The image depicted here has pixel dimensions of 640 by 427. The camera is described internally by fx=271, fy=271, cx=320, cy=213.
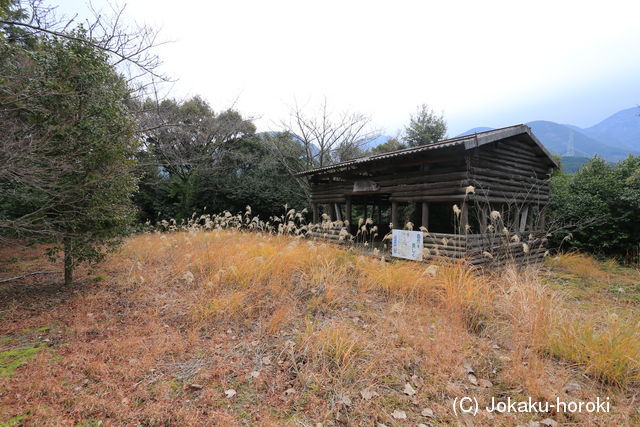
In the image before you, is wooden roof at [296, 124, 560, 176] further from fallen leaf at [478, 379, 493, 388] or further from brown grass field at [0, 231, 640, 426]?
fallen leaf at [478, 379, 493, 388]

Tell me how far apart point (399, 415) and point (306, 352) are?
1.08 m

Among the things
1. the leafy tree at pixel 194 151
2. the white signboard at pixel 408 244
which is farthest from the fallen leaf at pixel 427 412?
the leafy tree at pixel 194 151

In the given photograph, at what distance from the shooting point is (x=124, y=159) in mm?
5336

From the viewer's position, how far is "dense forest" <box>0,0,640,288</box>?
4086mm

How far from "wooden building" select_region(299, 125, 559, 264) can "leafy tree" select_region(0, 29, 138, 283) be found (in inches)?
231

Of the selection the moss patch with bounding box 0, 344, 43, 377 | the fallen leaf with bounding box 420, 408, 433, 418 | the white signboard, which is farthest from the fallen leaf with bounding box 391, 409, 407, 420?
the white signboard

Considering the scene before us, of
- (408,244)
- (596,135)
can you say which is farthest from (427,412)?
(596,135)

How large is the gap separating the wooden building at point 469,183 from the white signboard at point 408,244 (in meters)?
0.31

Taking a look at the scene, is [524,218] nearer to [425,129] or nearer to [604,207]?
[604,207]

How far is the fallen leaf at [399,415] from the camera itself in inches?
87.0

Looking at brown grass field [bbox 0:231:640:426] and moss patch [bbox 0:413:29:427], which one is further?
brown grass field [bbox 0:231:640:426]

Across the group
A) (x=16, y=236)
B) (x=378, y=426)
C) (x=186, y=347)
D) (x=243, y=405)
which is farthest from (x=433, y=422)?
(x=16, y=236)

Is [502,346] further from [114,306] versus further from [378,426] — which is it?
[114,306]

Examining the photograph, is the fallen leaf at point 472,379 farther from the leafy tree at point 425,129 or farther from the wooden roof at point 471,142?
the leafy tree at point 425,129
